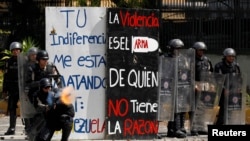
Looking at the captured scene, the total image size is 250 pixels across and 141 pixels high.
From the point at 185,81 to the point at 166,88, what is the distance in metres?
0.50

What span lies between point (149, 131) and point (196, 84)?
1591 millimetres

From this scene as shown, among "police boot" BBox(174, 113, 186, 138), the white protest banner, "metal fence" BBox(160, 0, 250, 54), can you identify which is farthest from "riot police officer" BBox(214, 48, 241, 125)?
"metal fence" BBox(160, 0, 250, 54)

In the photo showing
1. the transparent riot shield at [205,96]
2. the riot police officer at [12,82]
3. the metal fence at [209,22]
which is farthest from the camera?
the metal fence at [209,22]

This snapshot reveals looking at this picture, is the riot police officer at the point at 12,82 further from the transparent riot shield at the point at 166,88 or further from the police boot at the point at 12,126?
the transparent riot shield at the point at 166,88

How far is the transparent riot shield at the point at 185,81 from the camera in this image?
1429 centimetres

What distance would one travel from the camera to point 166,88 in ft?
46.1

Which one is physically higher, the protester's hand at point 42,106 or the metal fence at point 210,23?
the metal fence at point 210,23

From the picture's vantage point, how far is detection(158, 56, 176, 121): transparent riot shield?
45.7 feet

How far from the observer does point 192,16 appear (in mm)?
20578

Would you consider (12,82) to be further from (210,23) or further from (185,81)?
(210,23)

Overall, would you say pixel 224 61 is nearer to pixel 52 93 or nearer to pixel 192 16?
pixel 52 93

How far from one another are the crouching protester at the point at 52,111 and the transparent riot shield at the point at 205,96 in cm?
356

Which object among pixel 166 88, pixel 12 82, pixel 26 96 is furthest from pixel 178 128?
pixel 12 82

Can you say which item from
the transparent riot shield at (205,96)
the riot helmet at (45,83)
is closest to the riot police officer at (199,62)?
the transparent riot shield at (205,96)
